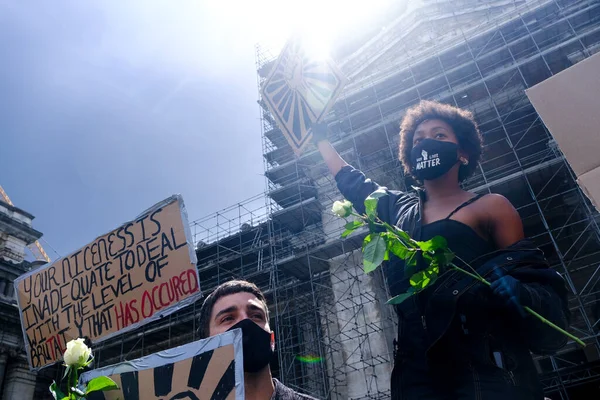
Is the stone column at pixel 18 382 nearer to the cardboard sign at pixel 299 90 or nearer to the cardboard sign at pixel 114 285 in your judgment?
the cardboard sign at pixel 114 285

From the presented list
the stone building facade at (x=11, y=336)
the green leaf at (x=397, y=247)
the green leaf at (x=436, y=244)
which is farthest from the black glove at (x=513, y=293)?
the stone building facade at (x=11, y=336)

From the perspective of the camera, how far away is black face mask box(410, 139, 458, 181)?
99.0 inches

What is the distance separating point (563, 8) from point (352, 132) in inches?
297

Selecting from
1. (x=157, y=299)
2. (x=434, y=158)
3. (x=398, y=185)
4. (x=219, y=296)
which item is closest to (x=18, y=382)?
(x=398, y=185)

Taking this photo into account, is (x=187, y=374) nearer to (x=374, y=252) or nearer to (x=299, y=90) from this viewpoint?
(x=374, y=252)

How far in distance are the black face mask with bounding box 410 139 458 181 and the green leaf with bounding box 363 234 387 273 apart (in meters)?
0.75

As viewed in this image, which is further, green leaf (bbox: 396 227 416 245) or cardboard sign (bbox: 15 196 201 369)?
cardboard sign (bbox: 15 196 201 369)

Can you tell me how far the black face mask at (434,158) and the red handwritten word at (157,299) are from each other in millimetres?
2342

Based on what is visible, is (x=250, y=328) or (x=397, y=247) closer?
(x=397, y=247)

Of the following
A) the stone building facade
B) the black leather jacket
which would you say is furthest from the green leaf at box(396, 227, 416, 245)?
the stone building facade

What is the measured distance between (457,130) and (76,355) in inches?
92.0

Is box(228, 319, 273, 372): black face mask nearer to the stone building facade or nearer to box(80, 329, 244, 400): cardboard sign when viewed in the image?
box(80, 329, 244, 400): cardboard sign

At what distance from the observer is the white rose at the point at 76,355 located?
96.4 inches

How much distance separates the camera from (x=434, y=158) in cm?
253
